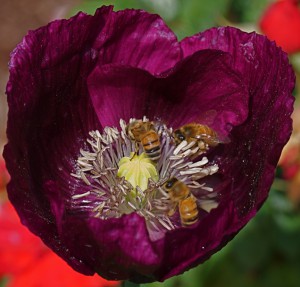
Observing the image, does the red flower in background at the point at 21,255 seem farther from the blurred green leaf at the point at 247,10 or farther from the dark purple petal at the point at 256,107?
the blurred green leaf at the point at 247,10

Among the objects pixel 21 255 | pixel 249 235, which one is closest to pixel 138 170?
pixel 21 255

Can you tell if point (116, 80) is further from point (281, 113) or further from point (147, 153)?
point (281, 113)

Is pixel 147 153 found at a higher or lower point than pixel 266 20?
lower

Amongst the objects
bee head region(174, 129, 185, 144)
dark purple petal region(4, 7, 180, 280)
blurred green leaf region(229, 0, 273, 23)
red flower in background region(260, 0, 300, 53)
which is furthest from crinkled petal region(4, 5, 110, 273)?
blurred green leaf region(229, 0, 273, 23)

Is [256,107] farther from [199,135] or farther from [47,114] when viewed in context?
[47,114]

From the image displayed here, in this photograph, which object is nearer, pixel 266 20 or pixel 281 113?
pixel 281 113

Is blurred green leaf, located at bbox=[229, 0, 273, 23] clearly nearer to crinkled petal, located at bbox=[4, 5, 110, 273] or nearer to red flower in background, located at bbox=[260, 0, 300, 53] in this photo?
red flower in background, located at bbox=[260, 0, 300, 53]

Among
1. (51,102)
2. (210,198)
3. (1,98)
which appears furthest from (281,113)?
(1,98)

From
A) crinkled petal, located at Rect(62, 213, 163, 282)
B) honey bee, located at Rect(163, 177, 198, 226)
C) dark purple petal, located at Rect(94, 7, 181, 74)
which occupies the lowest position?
crinkled petal, located at Rect(62, 213, 163, 282)
